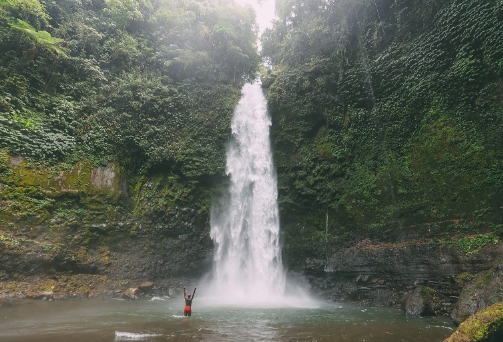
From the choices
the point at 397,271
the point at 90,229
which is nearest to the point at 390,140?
the point at 397,271

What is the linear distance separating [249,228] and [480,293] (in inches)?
362

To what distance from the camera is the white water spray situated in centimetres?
1309

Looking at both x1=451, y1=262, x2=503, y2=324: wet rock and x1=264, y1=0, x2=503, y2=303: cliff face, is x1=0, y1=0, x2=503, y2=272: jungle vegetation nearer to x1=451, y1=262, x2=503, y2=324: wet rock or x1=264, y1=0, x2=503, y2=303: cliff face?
x1=264, y1=0, x2=503, y2=303: cliff face

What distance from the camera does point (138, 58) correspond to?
16984 millimetres

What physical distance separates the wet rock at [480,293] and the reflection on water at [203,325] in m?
0.52

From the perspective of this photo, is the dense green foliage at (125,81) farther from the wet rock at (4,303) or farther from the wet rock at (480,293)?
the wet rock at (480,293)

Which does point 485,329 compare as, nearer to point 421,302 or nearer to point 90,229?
point 421,302

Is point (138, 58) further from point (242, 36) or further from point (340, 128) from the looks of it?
point (340, 128)

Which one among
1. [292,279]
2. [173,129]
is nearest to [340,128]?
→ [292,279]

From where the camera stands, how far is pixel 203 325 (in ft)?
22.5

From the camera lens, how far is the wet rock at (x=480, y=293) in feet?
22.3

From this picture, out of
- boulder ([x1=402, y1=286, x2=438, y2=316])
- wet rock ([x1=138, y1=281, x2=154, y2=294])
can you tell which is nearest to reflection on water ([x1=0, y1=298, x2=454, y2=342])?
boulder ([x1=402, y1=286, x2=438, y2=316])

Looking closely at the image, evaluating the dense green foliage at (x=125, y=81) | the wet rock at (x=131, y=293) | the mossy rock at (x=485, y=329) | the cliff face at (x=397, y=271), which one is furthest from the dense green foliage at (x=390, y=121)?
the wet rock at (x=131, y=293)

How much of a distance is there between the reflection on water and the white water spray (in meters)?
3.80
